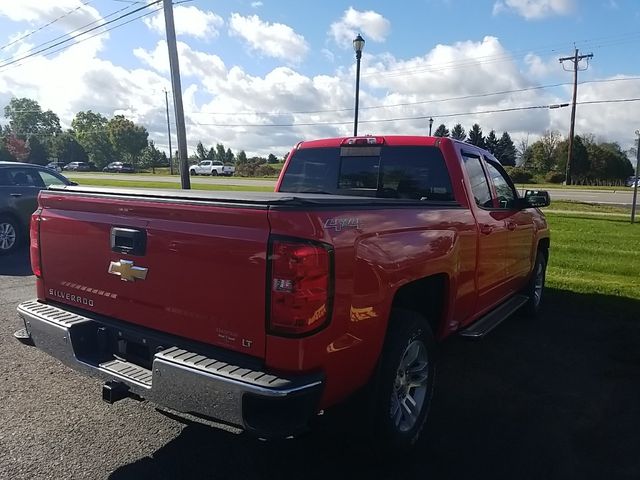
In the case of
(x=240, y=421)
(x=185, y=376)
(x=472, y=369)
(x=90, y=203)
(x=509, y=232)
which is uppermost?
(x=90, y=203)

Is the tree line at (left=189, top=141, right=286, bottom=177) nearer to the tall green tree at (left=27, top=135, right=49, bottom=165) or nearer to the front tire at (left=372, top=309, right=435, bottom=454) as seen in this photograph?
the tall green tree at (left=27, top=135, right=49, bottom=165)

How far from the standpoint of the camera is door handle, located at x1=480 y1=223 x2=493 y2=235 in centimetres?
422

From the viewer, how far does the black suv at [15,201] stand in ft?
30.6

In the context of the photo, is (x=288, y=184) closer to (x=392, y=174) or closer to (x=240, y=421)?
(x=392, y=174)

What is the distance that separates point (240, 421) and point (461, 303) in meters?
2.20

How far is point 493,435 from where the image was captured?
11.3 feet

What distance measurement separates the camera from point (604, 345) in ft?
17.3

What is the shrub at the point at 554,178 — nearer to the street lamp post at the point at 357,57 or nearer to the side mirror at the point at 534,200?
the street lamp post at the point at 357,57

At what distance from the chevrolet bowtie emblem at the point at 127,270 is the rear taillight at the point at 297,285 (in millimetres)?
863

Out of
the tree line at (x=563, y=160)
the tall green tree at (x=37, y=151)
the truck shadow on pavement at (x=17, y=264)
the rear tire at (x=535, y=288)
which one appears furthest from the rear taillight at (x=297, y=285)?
the tall green tree at (x=37, y=151)

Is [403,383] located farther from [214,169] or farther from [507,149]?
[507,149]

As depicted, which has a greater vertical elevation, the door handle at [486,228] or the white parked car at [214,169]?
the white parked car at [214,169]

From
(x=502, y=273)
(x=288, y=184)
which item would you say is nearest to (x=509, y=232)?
(x=502, y=273)

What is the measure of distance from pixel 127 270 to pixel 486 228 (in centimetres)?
288
